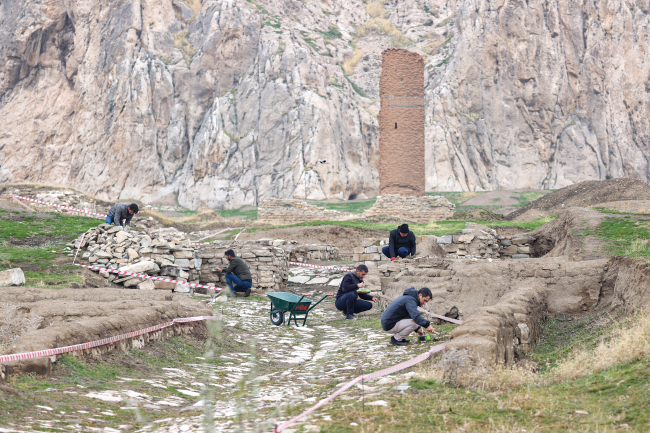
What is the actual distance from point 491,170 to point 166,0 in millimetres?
44667

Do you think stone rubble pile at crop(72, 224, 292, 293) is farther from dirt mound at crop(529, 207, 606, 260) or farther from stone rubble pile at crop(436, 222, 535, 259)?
dirt mound at crop(529, 207, 606, 260)

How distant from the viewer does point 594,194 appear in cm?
3098

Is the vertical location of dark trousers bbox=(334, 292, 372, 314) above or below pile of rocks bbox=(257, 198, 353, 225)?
below

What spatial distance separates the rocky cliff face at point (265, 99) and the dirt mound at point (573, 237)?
45.2 m

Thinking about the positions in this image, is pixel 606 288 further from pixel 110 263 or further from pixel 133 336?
pixel 110 263

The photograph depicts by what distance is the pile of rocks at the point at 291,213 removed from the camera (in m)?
38.9

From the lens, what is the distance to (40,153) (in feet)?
226

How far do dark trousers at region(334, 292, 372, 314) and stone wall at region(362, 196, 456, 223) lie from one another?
82.9ft

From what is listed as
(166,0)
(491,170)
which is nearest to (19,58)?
(166,0)

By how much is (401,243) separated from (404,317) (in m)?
6.91

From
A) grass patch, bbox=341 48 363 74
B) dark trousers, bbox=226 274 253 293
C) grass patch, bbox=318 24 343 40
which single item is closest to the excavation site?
dark trousers, bbox=226 274 253 293

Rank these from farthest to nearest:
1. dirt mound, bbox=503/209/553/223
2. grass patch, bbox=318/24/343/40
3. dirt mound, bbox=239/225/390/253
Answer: grass patch, bbox=318/24/343/40
dirt mound, bbox=503/209/553/223
dirt mound, bbox=239/225/390/253

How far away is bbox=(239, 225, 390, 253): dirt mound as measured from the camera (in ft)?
93.0

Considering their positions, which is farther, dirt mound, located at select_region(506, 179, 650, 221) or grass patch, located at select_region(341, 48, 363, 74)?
grass patch, located at select_region(341, 48, 363, 74)
